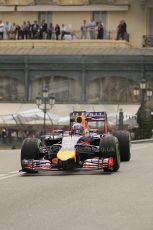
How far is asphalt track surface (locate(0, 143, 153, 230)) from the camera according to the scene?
427 inches

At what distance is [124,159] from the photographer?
76.3 ft

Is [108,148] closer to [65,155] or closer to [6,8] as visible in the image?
[65,155]

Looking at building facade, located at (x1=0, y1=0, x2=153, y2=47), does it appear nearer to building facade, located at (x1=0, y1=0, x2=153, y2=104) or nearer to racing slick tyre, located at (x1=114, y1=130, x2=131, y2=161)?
building facade, located at (x1=0, y1=0, x2=153, y2=104)

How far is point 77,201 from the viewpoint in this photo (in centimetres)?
1317

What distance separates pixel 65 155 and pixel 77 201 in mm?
5004

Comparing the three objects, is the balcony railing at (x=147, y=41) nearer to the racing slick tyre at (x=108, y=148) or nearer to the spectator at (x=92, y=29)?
the spectator at (x=92, y=29)

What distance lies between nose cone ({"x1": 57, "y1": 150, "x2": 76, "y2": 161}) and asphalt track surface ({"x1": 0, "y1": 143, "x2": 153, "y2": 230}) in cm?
Result: 45

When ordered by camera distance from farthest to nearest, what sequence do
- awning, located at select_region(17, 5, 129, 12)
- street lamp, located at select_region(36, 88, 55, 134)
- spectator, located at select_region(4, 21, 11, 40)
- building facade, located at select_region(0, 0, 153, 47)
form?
1. awning, located at select_region(17, 5, 129, 12)
2. building facade, located at select_region(0, 0, 153, 47)
3. spectator, located at select_region(4, 21, 11, 40)
4. street lamp, located at select_region(36, 88, 55, 134)

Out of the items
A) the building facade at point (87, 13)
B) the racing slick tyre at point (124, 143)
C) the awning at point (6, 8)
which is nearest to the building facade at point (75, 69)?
the building facade at point (87, 13)

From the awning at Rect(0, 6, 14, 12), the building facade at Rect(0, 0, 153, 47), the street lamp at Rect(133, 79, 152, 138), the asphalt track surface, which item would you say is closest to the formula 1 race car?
the asphalt track surface

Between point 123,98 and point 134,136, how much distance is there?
8043 millimetres

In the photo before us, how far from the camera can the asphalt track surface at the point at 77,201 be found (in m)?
10.8

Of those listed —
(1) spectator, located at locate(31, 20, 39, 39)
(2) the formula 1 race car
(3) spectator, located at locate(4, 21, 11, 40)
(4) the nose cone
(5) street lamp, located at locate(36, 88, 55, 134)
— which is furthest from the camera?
(3) spectator, located at locate(4, 21, 11, 40)

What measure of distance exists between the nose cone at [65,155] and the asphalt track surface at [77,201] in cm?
45
